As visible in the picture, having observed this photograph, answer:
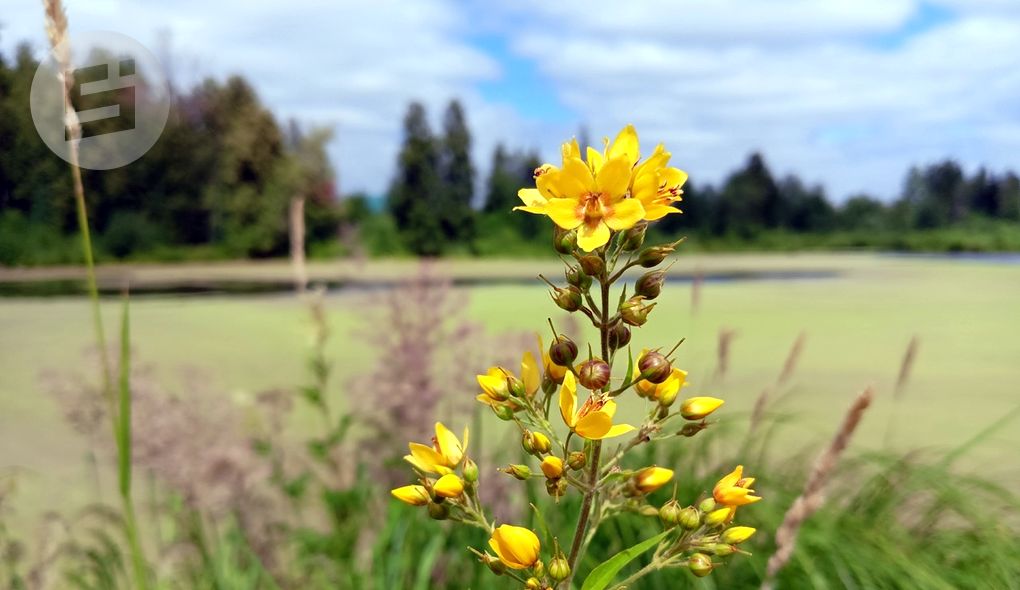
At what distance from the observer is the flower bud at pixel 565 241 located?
1.71 feet

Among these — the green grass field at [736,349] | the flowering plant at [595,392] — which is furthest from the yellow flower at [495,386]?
the green grass field at [736,349]

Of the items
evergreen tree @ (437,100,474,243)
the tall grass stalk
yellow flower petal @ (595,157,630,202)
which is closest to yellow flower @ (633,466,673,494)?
yellow flower petal @ (595,157,630,202)

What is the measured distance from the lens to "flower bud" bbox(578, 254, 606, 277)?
503 millimetres

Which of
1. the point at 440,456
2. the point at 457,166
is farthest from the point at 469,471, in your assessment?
the point at 457,166

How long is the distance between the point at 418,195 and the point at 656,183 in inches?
391

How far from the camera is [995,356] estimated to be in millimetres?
5965

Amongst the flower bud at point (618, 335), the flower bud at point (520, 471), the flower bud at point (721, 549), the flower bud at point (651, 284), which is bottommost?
the flower bud at point (721, 549)

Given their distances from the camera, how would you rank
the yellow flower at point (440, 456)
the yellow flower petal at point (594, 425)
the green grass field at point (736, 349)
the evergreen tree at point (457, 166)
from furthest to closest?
1. the evergreen tree at point (457, 166)
2. the green grass field at point (736, 349)
3. the yellow flower at point (440, 456)
4. the yellow flower petal at point (594, 425)

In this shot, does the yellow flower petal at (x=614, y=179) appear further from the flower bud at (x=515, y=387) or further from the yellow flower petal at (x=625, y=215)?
the flower bud at (x=515, y=387)

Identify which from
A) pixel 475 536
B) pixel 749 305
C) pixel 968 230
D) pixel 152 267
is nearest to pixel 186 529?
pixel 475 536

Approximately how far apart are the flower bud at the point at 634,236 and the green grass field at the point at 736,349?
1728 millimetres

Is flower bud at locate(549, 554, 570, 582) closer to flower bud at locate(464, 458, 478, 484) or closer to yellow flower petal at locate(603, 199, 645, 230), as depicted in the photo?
flower bud at locate(464, 458, 478, 484)

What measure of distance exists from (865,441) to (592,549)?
2.39 metres

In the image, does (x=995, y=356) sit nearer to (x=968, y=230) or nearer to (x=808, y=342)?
(x=808, y=342)
